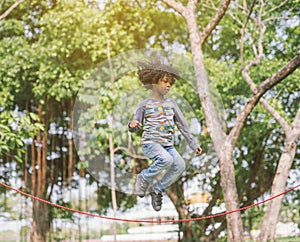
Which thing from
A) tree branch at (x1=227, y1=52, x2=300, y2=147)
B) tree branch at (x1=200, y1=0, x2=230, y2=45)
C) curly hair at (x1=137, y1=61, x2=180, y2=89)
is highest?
tree branch at (x1=200, y1=0, x2=230, y2=45)

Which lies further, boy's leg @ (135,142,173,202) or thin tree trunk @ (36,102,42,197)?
thin tree trunk @ (36,102,42,197)

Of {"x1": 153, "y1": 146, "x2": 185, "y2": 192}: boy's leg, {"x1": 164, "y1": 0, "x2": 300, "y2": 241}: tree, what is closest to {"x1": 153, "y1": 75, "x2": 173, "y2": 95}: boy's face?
{"x1": 153, "y1": 146, "x2": 185, "y2": 192}: boy's leg

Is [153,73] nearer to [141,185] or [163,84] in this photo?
[163,84]

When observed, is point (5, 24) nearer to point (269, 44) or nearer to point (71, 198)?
point (71, 198)

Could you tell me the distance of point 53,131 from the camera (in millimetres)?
8328

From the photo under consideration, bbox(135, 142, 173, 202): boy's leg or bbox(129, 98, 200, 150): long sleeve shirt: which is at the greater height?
bbox(129, 98, 200, 150): long sleeve shirt

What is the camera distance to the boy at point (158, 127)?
230 centimetres

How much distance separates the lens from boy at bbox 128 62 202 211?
2299mm

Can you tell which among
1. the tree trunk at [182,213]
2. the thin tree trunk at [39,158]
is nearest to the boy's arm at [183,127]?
the thin tree trunk at [39,158]

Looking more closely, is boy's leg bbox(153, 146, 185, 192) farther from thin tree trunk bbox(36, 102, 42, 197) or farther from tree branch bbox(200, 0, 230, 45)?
thin tree trunk bbox(36, 102, 42, 197)

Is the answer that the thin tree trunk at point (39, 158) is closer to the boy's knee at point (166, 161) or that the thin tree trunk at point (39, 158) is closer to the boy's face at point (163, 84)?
the boy's face at point (163, 84)

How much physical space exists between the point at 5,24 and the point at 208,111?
137 inches

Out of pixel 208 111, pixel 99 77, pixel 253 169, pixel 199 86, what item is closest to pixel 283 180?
pixel 208 111

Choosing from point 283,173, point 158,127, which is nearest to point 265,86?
point 283,173
